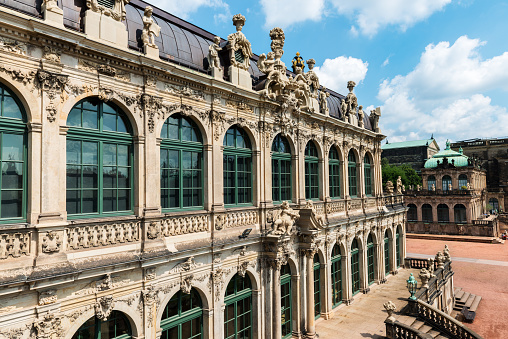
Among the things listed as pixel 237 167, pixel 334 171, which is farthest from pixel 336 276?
pixel 237 167

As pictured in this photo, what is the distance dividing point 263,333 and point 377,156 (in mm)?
18542

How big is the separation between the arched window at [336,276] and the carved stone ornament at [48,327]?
1633 cm

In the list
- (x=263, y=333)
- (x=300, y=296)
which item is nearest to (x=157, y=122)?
(x=263, y=333)

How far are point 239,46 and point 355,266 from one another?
17.3 m

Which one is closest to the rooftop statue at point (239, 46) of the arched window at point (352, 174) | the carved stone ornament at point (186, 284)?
the carved stone ornament at point (186, 284)

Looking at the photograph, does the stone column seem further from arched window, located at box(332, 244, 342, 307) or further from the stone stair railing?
the stone stair railing

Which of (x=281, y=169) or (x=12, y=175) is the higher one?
(x=281, y=169)

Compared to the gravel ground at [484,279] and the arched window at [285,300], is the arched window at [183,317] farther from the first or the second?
the gravel ground at [484,279]

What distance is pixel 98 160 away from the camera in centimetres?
1018

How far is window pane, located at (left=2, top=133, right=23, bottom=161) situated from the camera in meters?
8.44

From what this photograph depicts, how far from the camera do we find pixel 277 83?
16.6 metres

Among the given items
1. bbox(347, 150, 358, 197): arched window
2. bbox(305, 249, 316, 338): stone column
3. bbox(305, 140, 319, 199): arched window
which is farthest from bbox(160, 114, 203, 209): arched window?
bbox(347, 150, 358, 197): arched window

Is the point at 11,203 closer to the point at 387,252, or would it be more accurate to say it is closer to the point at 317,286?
the point at 317,286

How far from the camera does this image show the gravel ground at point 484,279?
21047 mm
